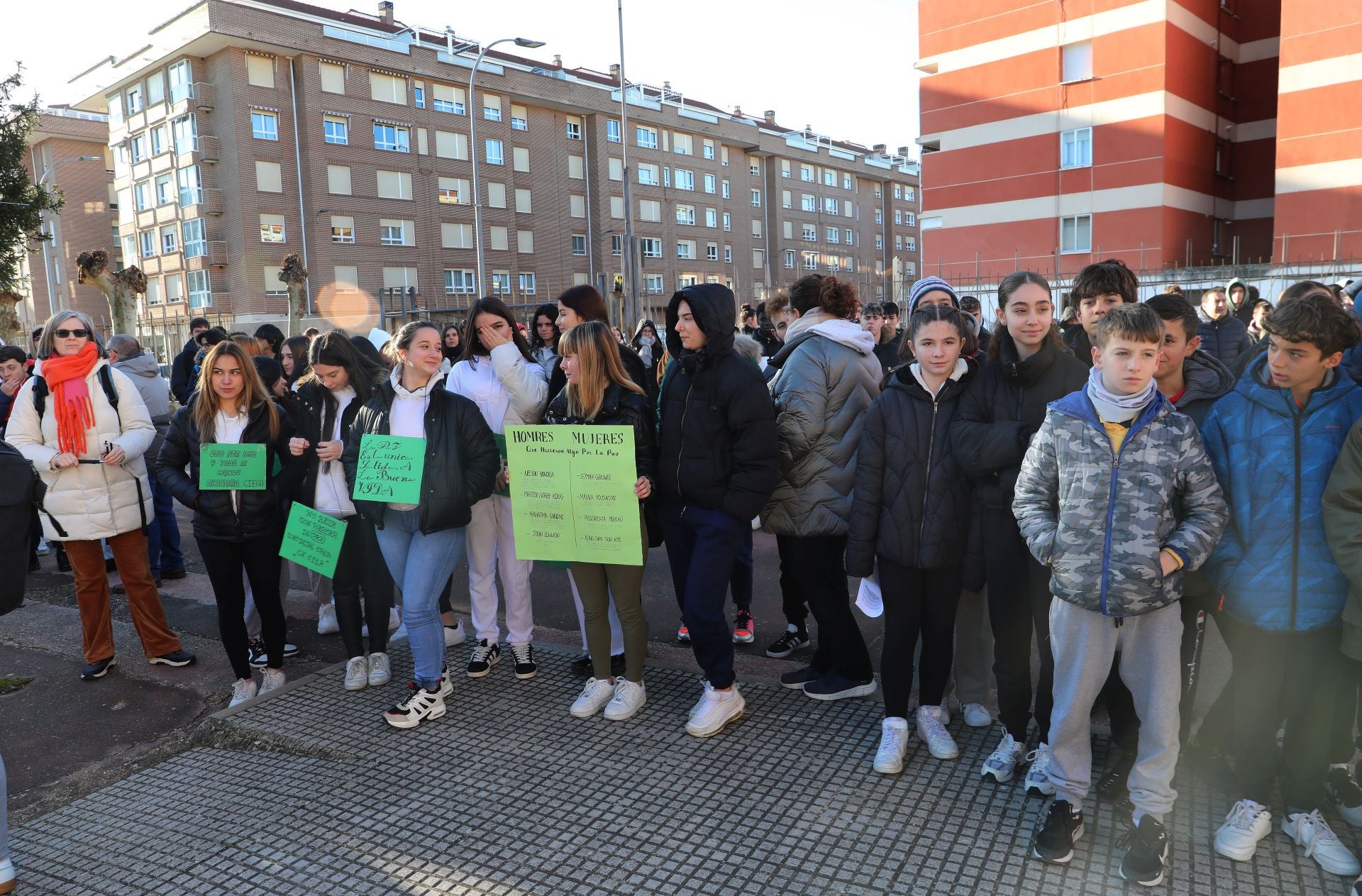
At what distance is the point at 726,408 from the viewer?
13.6ft

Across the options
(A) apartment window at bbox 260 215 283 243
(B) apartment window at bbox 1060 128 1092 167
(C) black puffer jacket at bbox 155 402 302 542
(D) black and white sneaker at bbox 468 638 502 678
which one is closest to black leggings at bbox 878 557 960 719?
(D) black and white sneaker at bbox 468 638 502 678

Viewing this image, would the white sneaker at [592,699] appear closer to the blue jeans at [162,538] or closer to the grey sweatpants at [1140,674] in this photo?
the grey sweatpants at [1140,674]

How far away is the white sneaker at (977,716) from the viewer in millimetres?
4172

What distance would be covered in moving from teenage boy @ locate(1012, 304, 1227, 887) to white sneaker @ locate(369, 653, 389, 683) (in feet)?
11.5

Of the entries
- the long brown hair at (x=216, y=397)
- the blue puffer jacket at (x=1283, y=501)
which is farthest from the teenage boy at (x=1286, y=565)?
the long brown hair at (x=216, y=397)

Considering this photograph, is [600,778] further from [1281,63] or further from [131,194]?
[131,194]

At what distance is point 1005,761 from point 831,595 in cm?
114

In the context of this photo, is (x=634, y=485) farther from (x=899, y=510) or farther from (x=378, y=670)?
(x=378, y=670)

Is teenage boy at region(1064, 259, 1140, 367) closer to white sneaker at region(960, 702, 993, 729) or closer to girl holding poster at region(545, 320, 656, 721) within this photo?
white sneaker at region(960, 702, 993, 729)

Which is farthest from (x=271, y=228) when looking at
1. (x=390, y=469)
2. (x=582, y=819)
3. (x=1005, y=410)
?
(x=1005, y=410)

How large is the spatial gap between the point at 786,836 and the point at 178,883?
2.23 m

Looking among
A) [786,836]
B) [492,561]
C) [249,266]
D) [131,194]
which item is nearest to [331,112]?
[249,266]

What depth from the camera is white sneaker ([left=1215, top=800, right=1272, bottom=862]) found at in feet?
9.97

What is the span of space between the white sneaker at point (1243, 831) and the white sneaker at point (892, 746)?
1.16m
